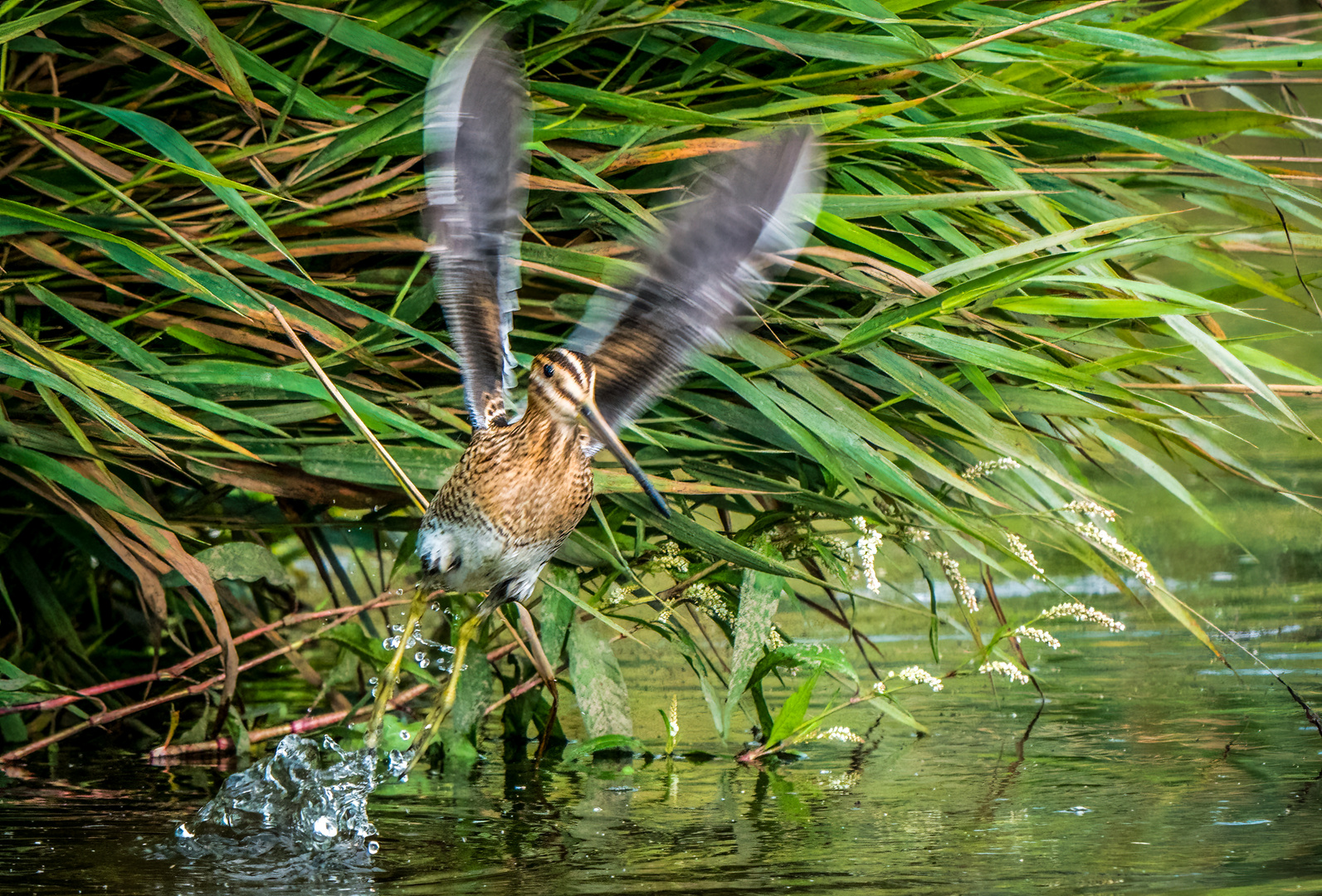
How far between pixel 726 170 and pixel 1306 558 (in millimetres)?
3145

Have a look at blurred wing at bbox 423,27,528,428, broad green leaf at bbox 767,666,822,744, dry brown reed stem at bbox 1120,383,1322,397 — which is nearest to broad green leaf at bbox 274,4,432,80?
blurred wing at bbox 423,27,528,428

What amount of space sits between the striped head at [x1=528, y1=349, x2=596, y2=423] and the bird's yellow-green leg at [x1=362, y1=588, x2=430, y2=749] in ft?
1.75

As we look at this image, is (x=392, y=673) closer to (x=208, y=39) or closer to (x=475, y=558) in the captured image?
(x=475, y=558)

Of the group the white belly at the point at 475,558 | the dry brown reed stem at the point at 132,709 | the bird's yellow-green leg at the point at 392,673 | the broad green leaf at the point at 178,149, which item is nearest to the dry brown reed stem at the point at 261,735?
the dry brown reed stem at the point at 132,709

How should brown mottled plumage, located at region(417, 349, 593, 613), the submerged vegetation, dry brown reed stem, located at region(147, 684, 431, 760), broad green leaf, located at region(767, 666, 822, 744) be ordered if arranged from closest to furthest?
1. brown mottled plumage, located at region(417, 349, 593, 613)
2. the submerged vegetation
3. broad green leaf, located at region(767, 666, 822, 744)
4. dry brown reed stem, located at region(147, 684, 431, 760)

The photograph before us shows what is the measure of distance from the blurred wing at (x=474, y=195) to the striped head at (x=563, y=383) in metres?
0.14

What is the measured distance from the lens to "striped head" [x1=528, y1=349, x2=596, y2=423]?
89.0 inches

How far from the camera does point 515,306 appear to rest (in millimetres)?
2471

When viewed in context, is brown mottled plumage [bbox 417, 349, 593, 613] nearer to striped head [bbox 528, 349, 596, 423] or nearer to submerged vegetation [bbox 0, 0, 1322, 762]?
Result: striped head [bbox 528, 349, 596, 423]

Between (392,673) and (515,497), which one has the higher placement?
(515,497)

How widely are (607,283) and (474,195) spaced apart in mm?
371

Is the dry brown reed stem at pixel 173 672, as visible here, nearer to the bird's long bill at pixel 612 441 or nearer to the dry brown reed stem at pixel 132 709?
the dry brown reed stem at pixel 132 709

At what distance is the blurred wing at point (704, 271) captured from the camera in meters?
2.29

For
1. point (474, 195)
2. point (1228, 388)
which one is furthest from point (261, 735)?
point (1228, 388)
